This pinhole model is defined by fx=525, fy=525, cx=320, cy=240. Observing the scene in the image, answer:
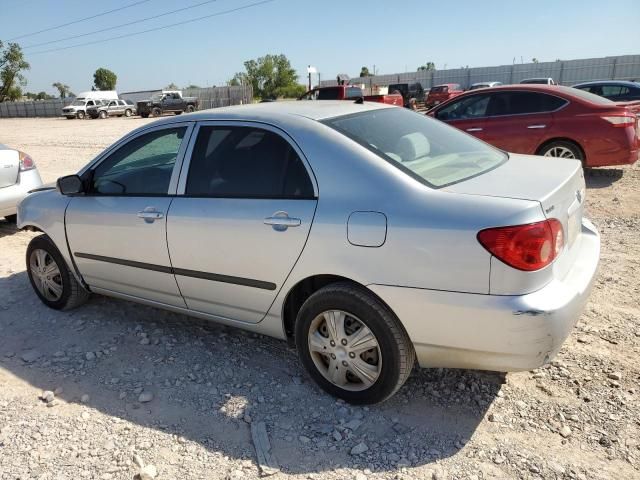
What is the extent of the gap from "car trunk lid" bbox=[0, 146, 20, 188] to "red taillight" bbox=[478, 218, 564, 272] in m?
6.55

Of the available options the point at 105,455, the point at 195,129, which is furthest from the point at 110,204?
the point at 105,455

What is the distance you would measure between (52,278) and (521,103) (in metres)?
7.12

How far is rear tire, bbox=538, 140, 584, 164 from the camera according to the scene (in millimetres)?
7730

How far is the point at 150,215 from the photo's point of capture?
3.44m

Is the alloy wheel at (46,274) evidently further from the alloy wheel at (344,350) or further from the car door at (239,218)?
the alloy wheel at (344,350)

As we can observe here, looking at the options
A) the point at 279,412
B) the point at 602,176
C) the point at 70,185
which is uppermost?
the point at 70,185

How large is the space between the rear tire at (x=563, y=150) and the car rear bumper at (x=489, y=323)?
5760mm

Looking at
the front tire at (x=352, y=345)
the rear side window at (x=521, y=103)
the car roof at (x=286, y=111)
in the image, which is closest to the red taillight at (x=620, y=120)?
the rear side window at (x=521, y=103)

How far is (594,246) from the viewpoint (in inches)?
121

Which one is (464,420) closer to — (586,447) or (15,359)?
(586,447)

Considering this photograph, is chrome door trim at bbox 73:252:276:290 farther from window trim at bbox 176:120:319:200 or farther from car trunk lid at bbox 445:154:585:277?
car trunk lid at bbox 445:154:585:277

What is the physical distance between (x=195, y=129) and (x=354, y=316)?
1.63 metres

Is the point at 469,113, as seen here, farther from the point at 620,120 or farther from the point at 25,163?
the point at 25,163

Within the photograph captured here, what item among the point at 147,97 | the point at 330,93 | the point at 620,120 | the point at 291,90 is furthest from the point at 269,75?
the point at 620,120
